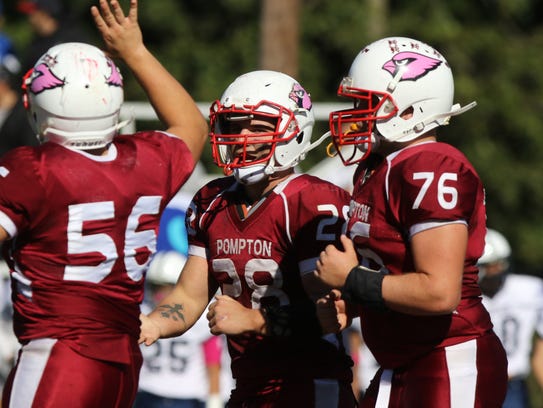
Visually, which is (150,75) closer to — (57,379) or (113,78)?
(113,78)

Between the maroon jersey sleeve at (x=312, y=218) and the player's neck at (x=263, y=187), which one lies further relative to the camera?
the player's neck at (x=263, y=187)

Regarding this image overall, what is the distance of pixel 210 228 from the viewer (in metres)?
4.70

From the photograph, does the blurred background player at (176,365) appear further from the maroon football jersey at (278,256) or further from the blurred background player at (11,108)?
the maroon football jersey at (278,256)

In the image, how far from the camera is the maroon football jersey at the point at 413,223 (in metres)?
3.96

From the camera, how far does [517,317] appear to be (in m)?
8.30

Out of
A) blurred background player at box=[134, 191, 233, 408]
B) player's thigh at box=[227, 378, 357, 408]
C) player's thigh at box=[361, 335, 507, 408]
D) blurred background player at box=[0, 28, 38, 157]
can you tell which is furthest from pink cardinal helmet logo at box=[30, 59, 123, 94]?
blurred background player at box=[0, 28, 38, 157]

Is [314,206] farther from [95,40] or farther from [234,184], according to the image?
[95,40]

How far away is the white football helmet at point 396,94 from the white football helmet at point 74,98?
2.86 ft

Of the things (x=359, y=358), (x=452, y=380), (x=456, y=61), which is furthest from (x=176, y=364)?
(x=456, y=61)

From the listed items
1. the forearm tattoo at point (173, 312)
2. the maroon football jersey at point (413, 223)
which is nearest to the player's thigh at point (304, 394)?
the maroon football jersey at point (413, 223)

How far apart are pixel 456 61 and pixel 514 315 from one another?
308 inches

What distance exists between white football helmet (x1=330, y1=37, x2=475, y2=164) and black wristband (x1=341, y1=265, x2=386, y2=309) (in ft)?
1.52

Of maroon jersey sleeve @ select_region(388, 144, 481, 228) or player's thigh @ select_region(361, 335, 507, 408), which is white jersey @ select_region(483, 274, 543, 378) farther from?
maroon jersey sleeve @ select_region(388, 144, 481, 228)

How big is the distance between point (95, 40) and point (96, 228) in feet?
41.4
